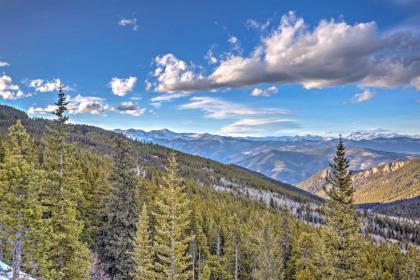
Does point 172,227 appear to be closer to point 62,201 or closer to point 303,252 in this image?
point 62,201

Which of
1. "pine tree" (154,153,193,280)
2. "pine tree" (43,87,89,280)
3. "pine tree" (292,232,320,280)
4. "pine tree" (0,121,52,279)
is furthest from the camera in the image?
"pine tree" (292,232,320,280)

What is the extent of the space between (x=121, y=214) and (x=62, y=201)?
1323 cm

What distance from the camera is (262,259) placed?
5853cm

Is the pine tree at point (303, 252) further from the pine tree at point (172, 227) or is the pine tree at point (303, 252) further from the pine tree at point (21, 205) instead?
the pine tree at point (21, 205)

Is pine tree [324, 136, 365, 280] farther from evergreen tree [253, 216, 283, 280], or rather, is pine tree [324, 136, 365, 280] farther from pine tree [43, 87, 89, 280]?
evergreen tree [253, 216, 283, 280]

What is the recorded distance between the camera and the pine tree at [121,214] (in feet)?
133

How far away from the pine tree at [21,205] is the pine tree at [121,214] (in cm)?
1400

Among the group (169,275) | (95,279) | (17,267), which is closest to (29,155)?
(17,267)

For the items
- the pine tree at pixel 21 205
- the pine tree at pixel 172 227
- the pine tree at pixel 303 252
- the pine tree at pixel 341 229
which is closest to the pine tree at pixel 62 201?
the pine tree at pixel 21 205

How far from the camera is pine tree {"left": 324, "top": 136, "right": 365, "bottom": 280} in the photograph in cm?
2944

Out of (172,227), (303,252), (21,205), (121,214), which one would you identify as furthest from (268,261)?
(21,205)

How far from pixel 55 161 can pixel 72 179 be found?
2.05m

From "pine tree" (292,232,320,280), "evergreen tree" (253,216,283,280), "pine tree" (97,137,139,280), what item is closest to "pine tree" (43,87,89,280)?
"pine tree" (97,137,139,280)

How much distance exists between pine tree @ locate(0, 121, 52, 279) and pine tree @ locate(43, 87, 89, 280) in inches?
59.7
